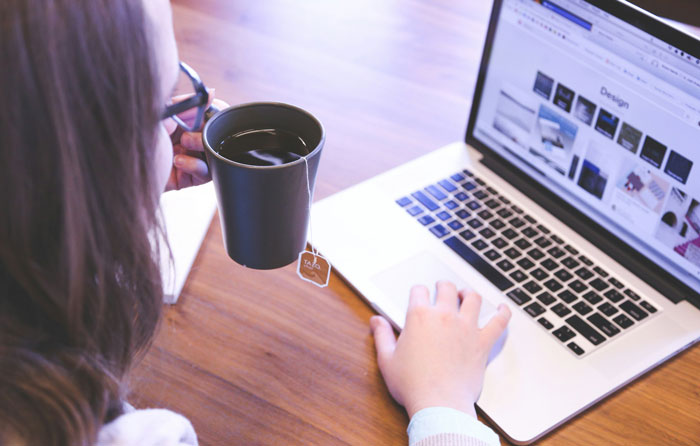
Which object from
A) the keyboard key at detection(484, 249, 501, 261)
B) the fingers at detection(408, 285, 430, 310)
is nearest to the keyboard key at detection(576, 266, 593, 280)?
the keyboard key at detection(484, 249, 501, 261)

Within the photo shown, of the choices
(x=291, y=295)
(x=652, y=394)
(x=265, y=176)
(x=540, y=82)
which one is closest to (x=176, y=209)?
(x=291, y=295)

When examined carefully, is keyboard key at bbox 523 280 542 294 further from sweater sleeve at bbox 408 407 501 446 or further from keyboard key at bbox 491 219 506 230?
sweater sleeve at bbox 408 407 501 446

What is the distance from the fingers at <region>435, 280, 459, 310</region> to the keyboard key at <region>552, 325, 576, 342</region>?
118 millimetres

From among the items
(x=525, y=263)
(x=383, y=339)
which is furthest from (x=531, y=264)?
(x=383, y=339)

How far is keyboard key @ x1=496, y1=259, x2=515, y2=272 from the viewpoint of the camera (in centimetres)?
80

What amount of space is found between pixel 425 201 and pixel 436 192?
3 centimetres

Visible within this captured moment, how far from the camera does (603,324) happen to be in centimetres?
74

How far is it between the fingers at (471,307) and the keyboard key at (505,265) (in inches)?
3.1

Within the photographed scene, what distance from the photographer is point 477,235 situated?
85cm

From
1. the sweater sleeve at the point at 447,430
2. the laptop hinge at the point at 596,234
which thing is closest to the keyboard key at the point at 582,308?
the laptop hinge at the point at 596,234

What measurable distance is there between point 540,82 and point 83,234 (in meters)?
0.63

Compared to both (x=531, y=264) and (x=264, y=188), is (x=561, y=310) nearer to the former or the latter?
(x=531, y=264)

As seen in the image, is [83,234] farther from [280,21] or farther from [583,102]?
[280,21]

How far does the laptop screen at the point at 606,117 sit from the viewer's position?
0.70 metres
